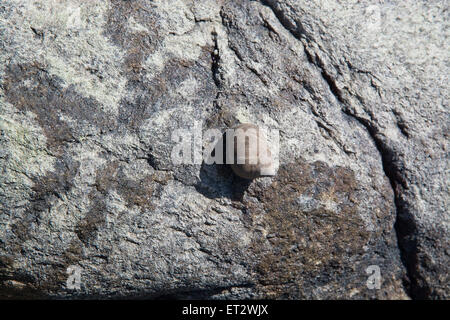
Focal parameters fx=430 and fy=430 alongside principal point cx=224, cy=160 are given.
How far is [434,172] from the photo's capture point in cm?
194

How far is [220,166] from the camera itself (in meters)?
1.82

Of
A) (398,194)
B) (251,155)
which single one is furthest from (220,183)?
(398,194)

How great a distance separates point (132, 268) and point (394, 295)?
1.22m

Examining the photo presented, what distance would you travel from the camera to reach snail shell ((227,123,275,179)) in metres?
1.68

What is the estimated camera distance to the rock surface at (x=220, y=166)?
175cm

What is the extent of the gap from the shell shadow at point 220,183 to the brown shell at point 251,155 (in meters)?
0.07

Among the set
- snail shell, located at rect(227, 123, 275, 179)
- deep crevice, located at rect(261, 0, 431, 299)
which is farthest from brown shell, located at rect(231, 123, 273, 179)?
deep crevice, located at rect(261, 0, 431, 299)

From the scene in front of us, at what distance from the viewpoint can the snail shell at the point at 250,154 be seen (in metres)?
1.68

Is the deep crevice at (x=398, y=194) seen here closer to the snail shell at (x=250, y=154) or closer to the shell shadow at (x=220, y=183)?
the snail shell at (x=250, y=154)

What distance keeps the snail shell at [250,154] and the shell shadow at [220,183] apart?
0.23 feet

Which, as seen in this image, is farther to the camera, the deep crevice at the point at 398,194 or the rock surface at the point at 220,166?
the deep crevice at the point at 398,194

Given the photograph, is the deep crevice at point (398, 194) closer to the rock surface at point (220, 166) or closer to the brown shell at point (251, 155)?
the rock surface at point (220, 166)

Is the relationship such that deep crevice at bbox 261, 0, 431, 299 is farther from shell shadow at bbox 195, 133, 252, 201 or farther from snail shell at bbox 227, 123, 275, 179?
shell shadow at bbox 195, 133, 252, 201

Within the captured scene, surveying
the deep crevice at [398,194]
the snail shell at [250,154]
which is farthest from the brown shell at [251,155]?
the deep crevice at [398,194]
